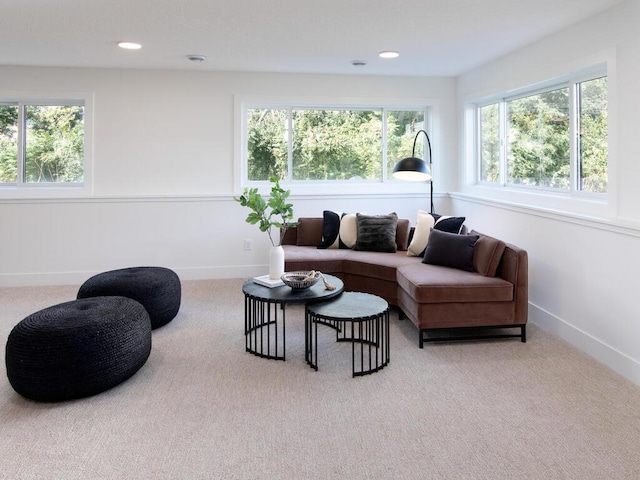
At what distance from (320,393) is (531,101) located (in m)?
3.30

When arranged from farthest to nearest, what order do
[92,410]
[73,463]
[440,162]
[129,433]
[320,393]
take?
1. [440,162]
2. [320,393]
3. [92,410]
4. [129,433]
5. [73,463]

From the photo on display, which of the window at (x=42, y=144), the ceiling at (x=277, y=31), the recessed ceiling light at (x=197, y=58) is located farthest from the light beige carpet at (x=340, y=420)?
the window at (x=42, y=144)

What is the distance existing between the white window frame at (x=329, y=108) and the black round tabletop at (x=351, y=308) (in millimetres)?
2565

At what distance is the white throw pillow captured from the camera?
459 cm

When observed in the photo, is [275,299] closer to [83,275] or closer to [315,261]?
[315,261]

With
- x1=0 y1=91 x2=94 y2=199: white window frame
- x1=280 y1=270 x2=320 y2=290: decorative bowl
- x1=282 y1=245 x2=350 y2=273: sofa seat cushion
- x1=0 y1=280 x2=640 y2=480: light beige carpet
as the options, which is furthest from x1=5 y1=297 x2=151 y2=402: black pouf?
x1=0 y1=91 x2=94 y2=199: white window frame

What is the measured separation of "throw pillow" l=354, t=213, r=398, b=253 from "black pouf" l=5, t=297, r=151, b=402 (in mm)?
2491

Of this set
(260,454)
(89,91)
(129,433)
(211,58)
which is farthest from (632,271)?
(89,91)

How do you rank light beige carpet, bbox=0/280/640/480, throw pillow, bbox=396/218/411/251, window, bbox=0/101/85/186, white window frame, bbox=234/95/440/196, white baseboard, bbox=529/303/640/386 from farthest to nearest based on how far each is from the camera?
white window frame, bbox=234/95/440/196
window, bbox=0/101/85/186
throw pillow, bbox=396/218/411/251
white baseboard, bbox=529/303/640/386
light beige carpet, bbox=0/280/640/480

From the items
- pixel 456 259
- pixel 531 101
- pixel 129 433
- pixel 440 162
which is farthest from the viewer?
pixel 440 162

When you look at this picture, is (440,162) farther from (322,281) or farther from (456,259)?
(322,281)

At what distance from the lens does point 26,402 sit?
8.92ft

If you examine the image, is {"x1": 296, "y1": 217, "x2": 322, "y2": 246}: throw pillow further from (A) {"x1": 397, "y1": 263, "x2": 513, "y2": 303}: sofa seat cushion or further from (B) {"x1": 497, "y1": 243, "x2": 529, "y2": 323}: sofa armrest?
(B) {"x1": 497, "y1": 243, "x2": 529, "y2": 323}: sofa armrest

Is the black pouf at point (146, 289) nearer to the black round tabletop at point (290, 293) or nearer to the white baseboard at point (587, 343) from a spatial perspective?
the black round tabletop at point (290, 293)
